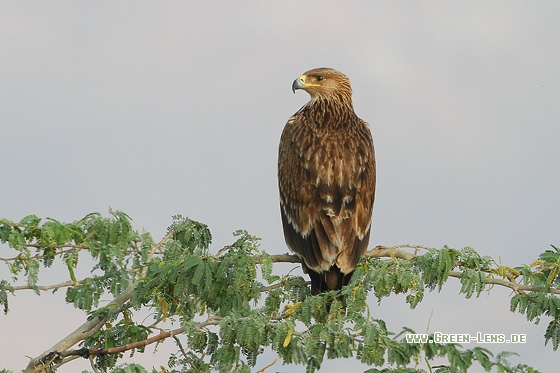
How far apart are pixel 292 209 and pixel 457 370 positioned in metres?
3.91

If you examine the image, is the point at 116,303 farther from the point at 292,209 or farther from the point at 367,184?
the point at 367,184

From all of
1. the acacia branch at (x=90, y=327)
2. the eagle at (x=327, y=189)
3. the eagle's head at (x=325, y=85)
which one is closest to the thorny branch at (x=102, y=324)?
the acacia branch at (x=90, y=327)

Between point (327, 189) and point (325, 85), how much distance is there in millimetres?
2295

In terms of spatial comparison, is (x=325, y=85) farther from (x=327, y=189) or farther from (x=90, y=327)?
(x=90, y=327)

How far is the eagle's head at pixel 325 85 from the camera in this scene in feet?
37.0

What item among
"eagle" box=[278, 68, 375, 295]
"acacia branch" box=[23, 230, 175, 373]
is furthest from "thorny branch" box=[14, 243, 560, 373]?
"eagle" box=[278, 68, 375, 295]

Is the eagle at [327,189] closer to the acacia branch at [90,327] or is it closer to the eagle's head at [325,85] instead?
the eagle's head at [325,85]

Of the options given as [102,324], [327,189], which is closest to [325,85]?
[327,189]

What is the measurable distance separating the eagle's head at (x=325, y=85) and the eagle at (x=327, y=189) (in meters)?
0.21

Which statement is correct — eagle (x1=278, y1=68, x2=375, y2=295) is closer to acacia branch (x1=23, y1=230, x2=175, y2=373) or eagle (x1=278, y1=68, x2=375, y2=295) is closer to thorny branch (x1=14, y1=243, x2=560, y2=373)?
thorny branch (x1=14, y1=243, x2=560, y2=373)

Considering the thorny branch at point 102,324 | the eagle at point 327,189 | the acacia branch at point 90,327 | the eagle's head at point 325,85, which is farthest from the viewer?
the eagle's head at point 325,85

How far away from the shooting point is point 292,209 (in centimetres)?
973

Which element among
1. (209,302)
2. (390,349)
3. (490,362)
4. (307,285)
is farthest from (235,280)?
(490,362)

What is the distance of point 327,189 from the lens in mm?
9523
